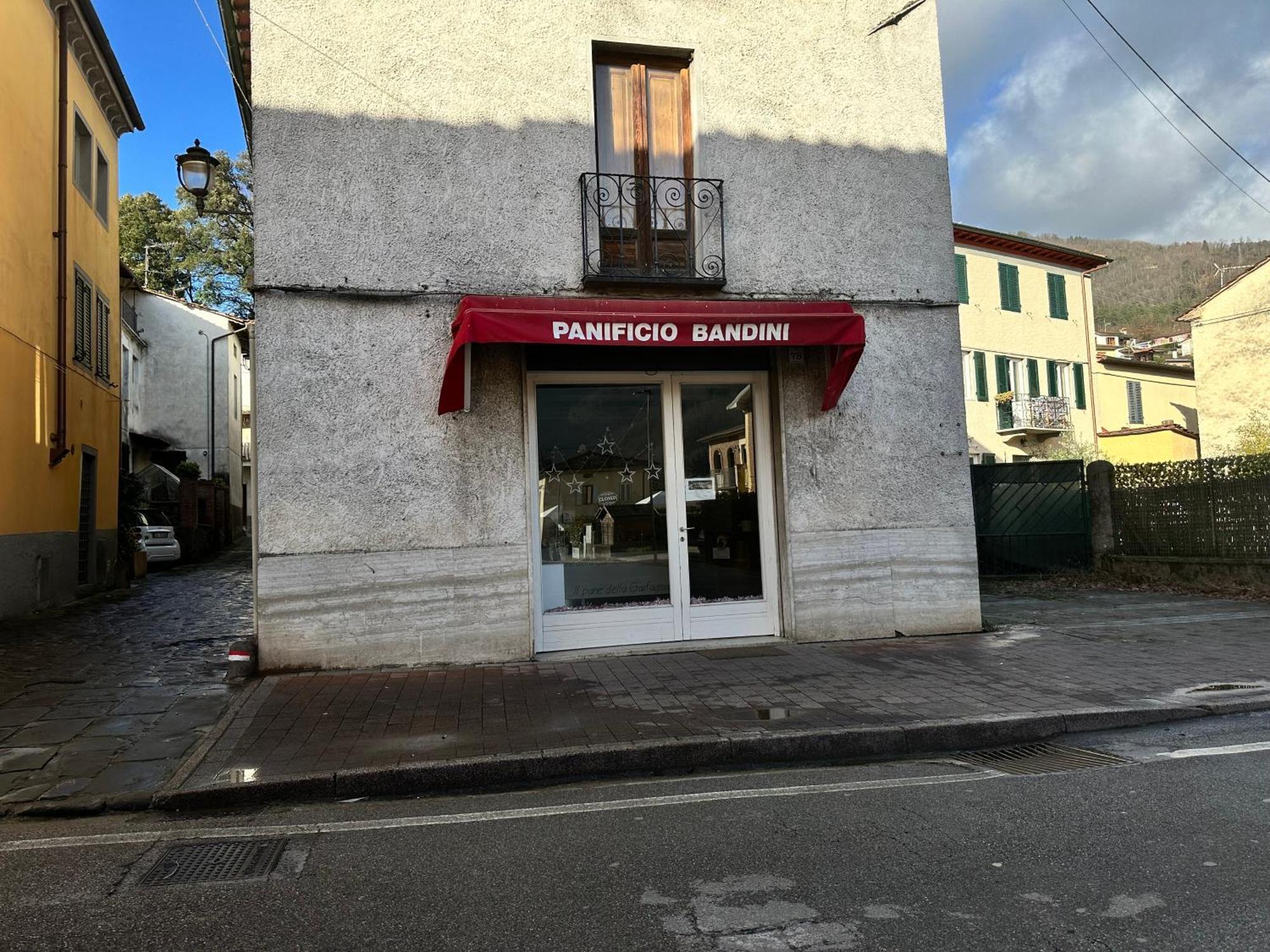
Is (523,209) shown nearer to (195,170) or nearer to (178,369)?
(195,170)

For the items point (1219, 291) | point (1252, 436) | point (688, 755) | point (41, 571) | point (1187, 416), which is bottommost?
point (688, 755)

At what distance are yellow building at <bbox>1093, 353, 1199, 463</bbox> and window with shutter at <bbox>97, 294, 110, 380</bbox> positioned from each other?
91.1 ft

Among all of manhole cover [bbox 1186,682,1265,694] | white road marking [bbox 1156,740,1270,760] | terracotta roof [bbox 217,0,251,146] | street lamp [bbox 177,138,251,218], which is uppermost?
terracotta roof [bbox 217,0,251,146]

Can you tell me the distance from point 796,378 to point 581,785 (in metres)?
4.98

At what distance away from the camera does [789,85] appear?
8742mm

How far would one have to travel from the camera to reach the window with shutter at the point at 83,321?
14.0 meters

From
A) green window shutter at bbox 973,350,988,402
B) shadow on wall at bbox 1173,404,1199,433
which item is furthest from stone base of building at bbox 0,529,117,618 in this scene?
shadow on wall at bbox 1173,404,1199,433

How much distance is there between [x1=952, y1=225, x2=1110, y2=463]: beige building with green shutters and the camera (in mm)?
27344

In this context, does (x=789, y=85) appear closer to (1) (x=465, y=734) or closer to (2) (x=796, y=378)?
(2) (x=796, y=378)

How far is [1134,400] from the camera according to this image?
33500mm

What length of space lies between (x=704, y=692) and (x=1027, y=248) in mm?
26329

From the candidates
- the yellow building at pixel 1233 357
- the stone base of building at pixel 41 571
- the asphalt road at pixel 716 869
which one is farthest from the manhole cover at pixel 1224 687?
the yellow building at pixel 1233 357

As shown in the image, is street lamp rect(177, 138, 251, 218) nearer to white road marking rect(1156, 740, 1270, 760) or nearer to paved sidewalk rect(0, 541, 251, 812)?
paved sidewalk rect(0, 541, 251, 812)

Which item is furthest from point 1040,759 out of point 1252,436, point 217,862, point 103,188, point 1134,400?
point 1134,400
